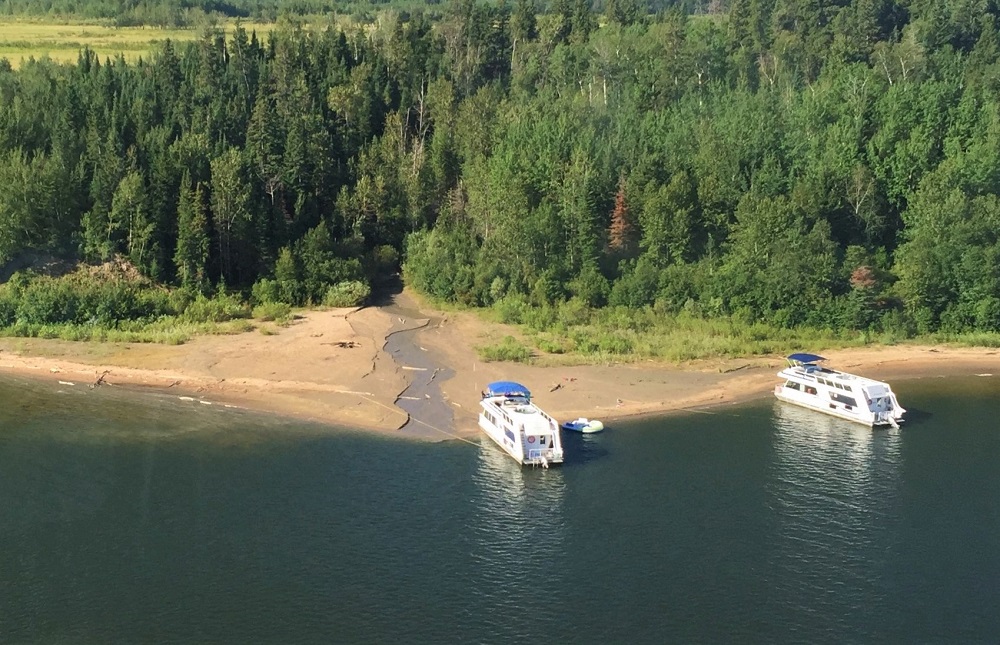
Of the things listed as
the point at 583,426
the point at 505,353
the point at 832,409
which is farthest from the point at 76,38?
the point at 832,409

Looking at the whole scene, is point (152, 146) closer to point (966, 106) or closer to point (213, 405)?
point (213, 405)

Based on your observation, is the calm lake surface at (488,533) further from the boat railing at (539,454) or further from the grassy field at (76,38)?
the grassy field at (76,38)

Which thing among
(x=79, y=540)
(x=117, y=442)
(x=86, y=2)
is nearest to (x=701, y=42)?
(x=117, y=442)

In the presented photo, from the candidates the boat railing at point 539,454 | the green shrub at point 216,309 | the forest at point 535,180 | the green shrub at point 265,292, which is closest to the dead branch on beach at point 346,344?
the forest at point 535,180

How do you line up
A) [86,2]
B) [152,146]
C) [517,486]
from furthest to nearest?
[86,2] < [152,146] < [517,486]

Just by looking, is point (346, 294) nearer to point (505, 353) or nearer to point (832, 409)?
point (505, 353)
